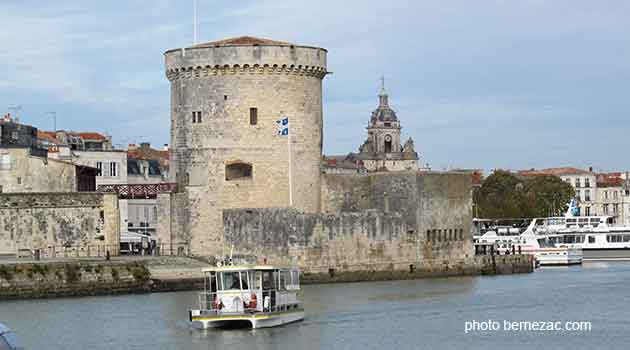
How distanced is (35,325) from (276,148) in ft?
45.4

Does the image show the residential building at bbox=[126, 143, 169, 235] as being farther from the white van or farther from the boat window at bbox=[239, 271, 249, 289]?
the white van

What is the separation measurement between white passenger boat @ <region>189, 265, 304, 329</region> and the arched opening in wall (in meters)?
12.2

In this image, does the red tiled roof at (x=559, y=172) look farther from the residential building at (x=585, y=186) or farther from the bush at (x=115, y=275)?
the bush at (x=115, y=275)

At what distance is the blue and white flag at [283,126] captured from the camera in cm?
4438

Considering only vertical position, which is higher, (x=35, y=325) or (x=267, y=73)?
(x=267, y=73)

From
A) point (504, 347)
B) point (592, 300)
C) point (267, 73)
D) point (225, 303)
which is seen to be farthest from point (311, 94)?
point (504, 347)

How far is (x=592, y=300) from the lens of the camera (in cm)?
3812

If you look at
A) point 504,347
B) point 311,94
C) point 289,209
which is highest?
point 311,94

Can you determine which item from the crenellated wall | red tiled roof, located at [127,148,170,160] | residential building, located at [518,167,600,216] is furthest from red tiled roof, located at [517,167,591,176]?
the crenellated wall

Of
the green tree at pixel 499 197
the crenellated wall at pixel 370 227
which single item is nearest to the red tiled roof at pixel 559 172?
the green tree at pixel 499 197

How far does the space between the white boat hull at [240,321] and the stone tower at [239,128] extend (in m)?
12.4

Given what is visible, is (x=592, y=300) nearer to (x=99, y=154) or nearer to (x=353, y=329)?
(x=353, y=329)

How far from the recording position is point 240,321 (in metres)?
31.8

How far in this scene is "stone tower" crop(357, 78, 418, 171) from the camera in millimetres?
115938
